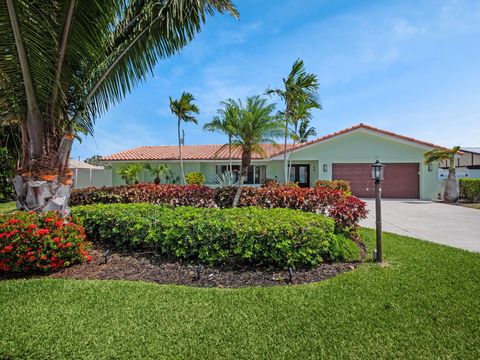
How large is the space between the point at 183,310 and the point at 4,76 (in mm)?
4906

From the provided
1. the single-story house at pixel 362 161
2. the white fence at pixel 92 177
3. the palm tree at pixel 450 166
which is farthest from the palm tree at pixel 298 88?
the white fence at pixel 92 177

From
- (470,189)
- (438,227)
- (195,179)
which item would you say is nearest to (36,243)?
(438,227)

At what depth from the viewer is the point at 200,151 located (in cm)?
2366

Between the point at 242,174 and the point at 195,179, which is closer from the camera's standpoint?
the point at 242,174

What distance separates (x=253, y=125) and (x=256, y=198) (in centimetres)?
256

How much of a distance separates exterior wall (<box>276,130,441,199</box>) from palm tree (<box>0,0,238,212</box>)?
15.8 metres

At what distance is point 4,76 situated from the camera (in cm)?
436

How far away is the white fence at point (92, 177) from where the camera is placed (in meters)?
24.5

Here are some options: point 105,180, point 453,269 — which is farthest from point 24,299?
point 105,180

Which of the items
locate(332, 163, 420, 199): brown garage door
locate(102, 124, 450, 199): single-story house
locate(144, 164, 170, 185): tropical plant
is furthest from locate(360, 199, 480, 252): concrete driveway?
locate(144, 164, 170, 185): tropical plant

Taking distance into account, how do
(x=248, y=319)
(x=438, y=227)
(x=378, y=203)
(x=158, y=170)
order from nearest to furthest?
(x=248, y=319) → (x=378, y=203) → (x=438, y=227) → (x=158, y=170)

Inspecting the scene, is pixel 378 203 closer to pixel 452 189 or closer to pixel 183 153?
pixel 452 189

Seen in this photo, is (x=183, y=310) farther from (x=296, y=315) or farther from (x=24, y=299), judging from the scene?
(x=24, y=299)

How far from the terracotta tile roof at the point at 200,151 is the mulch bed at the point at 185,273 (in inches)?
541
